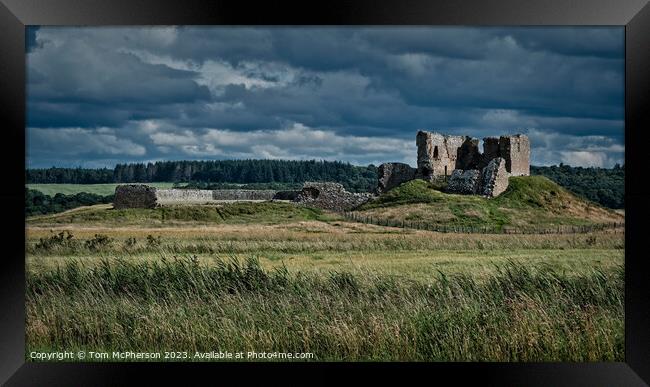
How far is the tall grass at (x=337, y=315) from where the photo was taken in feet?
27.3

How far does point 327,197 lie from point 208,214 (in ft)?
30.5

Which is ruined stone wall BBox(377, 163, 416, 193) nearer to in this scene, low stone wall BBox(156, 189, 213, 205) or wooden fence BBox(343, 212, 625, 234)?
wooden fence BBox(343, 212, 625, 234)

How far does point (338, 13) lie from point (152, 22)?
85.3 inches

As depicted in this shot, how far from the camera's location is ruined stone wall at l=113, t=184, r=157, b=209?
2966cm

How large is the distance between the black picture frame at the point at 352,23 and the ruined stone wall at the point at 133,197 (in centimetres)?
2199

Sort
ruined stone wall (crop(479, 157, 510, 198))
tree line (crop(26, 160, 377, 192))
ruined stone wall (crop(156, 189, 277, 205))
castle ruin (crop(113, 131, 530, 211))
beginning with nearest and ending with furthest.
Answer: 1. tree line (crop(26, 160, 377, 192))
2. ruined stone wall (crop(156, 189, 277, 205))
3. ruined stone wall (crop(479, 157, 510, 198))
4. castle ruin (crop(113, 131, 530, 211))

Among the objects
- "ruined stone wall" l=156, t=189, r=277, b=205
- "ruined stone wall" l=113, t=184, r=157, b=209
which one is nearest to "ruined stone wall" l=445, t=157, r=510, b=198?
"ruined stone wall" l=156, t=189, r=277, b=205

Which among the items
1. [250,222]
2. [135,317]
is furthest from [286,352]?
[250,222]

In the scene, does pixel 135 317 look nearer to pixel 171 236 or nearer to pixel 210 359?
pixel 210 359

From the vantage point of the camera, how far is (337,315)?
28.7 feet

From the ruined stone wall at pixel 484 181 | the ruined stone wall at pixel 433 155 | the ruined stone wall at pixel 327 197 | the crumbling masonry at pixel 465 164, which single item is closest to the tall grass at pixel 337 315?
the ruined stone wall at pixel 484 181

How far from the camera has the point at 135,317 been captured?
8789 mm

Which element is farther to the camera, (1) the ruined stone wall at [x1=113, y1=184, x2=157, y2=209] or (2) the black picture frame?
(1) the ruined stone wall at [x1=113, y1=184, x2=157, y2=209]

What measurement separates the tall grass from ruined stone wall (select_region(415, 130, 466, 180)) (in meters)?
28.0
